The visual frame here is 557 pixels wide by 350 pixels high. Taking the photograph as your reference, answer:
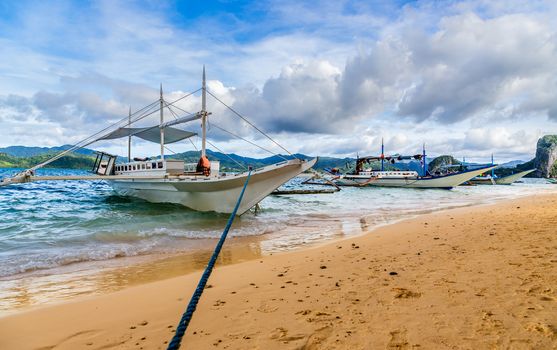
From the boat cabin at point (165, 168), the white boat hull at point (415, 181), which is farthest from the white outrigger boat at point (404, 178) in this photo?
the boat cabin at point (165, 168)

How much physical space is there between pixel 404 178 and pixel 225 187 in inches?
1591

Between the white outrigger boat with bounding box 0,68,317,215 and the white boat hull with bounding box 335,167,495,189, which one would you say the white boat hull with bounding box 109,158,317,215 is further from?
the white boat hull with bounding box 335,167,495,189

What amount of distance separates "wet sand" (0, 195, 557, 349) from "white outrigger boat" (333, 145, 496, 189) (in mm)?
44367

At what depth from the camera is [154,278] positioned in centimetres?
645

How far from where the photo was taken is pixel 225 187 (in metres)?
16.3

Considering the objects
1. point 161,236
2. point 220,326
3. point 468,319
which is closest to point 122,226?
point 161,236

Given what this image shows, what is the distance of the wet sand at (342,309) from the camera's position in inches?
117

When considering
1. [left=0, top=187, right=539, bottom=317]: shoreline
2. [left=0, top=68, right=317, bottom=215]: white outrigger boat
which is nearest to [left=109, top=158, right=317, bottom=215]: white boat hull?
[left=0, top=68, right=317, bottom=215]: white outrigger boat

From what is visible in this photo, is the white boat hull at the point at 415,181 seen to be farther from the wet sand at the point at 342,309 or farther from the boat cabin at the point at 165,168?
the wet sand at the point at 342,309

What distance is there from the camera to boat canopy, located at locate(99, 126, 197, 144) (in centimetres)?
2280

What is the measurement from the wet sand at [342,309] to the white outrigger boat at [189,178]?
9370 millimetres

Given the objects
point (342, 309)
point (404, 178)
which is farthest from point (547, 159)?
point (342, 309)

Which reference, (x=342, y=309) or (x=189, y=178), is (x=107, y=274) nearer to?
(x=342, y=309)

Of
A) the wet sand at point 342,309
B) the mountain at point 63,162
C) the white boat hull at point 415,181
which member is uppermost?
the mountain at point 63,162
